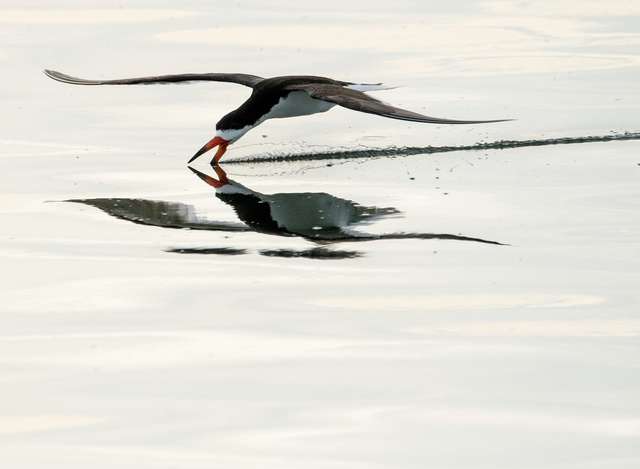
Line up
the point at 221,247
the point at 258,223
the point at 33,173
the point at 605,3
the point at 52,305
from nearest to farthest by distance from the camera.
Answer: the point at 52,305
the point at 221,247
the point at 258,223
the point at 33,173
the point at 605,3

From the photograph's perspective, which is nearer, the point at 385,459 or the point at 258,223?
the point at 385,459

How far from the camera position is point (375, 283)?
826cm

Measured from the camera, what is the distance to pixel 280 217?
9930 mm

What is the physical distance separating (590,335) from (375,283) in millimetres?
1258

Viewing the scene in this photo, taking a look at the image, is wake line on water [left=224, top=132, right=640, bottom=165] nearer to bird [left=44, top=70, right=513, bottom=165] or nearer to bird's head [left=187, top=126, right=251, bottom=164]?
bird's head [left=187, top=126, right=251, bottom=164]

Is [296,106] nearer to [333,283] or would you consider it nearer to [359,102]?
[359,102]

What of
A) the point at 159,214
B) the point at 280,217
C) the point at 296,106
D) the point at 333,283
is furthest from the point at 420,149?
the point at 333,283

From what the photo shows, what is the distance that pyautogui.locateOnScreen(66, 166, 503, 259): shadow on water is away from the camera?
9.09m

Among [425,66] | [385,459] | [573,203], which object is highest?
[425,66]

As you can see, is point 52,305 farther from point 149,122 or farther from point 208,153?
point 149,122

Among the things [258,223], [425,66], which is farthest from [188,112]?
[258,223]

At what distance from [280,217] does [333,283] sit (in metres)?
1.71

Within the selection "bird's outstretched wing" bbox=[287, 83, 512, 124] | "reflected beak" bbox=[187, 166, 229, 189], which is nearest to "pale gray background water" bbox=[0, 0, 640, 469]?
"reflected beak" bbox=[187, 166, 229, 189]

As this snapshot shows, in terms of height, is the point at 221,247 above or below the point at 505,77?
below
